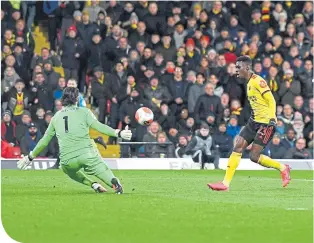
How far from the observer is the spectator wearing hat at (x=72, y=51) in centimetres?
2842

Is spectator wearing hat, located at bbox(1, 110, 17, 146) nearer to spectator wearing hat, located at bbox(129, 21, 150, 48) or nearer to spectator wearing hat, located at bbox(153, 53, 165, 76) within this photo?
→ spectator wearing hat, located at bbox(153, 53, 165, 76)

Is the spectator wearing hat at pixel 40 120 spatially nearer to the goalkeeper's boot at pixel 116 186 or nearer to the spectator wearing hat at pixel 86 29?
the spectator wearing hat at pixel 86 29

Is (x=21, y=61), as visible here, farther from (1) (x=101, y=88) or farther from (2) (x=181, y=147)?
(2) (x=181, y=147)

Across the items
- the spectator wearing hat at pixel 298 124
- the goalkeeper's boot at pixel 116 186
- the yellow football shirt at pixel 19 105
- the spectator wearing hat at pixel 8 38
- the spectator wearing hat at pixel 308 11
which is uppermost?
the spectator wearing hat at pixel 308 11

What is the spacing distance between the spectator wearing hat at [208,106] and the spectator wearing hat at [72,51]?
3532 mm

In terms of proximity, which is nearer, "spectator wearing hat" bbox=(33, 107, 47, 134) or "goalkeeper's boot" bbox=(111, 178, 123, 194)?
"goalkeeper's boot" bbox=(111, 178, 123, 194)

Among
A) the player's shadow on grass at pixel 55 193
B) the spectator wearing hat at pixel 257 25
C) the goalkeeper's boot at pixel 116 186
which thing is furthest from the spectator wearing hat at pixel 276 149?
the goalkeeper's boot at pixel 116 186

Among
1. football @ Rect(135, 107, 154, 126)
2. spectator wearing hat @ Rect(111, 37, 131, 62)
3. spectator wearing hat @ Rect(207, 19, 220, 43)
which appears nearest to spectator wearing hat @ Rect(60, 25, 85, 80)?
spectator wearing hat @ Rect(111, 37, 131, 62)

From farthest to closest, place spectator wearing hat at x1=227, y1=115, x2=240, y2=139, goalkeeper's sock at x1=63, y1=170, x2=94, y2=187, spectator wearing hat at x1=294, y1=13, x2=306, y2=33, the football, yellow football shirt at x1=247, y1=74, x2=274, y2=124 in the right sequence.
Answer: spectator wearing hat at x1=294, y1=13, x2=306, y2=33
spectator wearing hat at x1=227, y1=115, x2=240, y2=139
yellow football shirt at x1=247, y1=74, x2=274, y2=124
the football
goalkeeper's sock at x1=63, y1=170, x2=94, y2=187

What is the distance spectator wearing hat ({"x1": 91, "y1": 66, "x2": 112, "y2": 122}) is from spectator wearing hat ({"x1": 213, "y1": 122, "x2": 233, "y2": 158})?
10.2ft

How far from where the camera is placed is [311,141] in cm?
2783

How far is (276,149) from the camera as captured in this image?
27125 mm

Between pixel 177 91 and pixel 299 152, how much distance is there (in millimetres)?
A: 3653

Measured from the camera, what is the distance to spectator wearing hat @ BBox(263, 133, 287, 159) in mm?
27047
